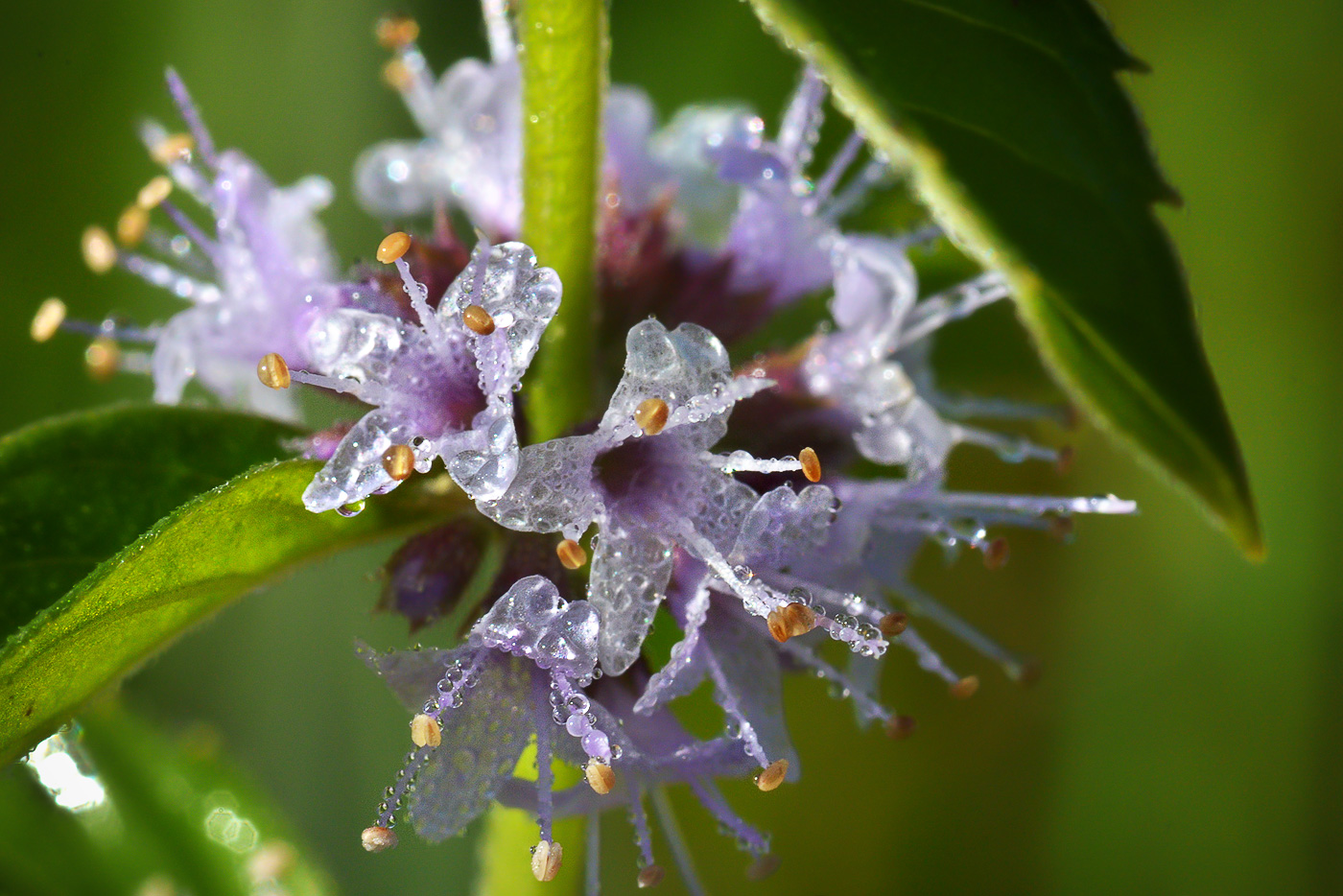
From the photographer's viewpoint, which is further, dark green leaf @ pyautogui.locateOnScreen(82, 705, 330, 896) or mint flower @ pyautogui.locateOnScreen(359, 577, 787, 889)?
dark green leaf @ pyautogui.locateOnScreen(82, 705, 330, 896)

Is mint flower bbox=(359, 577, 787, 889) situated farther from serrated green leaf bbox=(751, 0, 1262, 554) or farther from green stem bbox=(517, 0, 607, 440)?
serrated green leaf bbox=(751, 0, 1262, 554)

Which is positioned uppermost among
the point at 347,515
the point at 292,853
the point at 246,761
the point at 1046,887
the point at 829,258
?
the point at 347,515

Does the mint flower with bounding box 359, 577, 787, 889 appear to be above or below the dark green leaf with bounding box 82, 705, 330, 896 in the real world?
above

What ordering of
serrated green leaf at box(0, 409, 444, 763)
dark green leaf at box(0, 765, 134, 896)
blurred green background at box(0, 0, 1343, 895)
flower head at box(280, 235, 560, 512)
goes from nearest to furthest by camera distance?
serrated green leaf at box(0, 409, 444, 763) → flower head at box(280, 235, 560, 512) → dark green leaf at box(0, 765, 134, 896) → blurred green background at box(0, 0, 1343, 895)

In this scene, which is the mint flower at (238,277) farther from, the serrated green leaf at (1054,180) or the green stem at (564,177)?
the serrated green leaf at (1054,180)

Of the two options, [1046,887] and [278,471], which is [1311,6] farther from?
[278,471]

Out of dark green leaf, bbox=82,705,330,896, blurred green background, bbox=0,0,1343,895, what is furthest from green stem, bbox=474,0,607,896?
blurred green background, bbox=0,0,1343,895

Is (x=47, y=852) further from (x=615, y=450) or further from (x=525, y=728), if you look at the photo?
(x=615, y=450)

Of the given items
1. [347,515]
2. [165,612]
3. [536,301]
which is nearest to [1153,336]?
[536,301]
